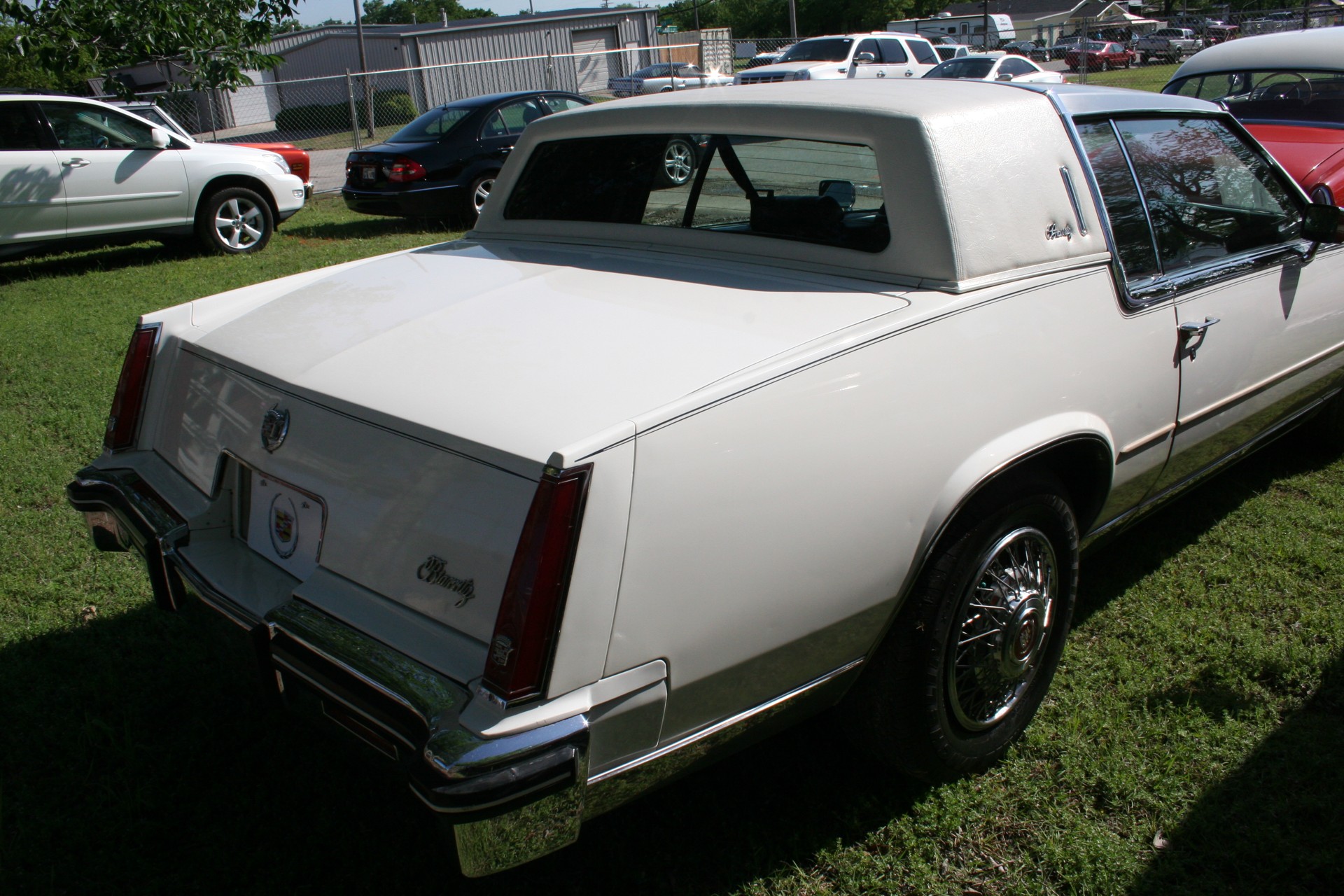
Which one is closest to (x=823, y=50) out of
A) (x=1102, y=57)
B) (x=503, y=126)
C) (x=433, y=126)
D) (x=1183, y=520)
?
(x=503, y=126)

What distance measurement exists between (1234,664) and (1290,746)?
1.21 feet

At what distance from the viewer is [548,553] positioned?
5.49ft

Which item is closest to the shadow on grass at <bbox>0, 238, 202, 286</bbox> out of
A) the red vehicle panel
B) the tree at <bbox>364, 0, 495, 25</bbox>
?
the red vehicle panel

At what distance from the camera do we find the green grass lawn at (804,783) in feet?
7.60

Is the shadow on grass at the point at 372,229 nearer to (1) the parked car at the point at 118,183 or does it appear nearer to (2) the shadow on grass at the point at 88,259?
(1) the parked car at the point at 118,183

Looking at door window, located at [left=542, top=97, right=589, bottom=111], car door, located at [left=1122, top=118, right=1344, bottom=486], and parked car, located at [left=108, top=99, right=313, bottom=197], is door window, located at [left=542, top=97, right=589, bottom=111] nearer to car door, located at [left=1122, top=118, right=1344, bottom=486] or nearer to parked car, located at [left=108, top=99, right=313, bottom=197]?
parked car, located at [left=108, top=99, right=313, bottom=197]

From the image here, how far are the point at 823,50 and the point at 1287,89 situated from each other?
60.1 ft

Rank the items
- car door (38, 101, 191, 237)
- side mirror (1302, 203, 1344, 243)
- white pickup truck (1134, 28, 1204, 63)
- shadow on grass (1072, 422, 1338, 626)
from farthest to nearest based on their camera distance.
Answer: white pickup truck (1134, 28, 1204, 63), car door (38, 101, 191, 237), shadow on grass (1072, 422, 1338, 626), side mirror (1302, 203, 1344, 243)

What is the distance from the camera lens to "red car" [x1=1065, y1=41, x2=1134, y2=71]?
35.3 m

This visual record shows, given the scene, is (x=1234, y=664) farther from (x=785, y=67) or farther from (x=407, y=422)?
(x=785, y=67)

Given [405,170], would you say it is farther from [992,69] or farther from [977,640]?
[992,69]

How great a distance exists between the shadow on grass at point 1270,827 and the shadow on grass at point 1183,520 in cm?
72

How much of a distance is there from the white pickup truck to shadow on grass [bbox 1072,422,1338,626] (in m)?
39.3

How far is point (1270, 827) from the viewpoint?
237 cm
